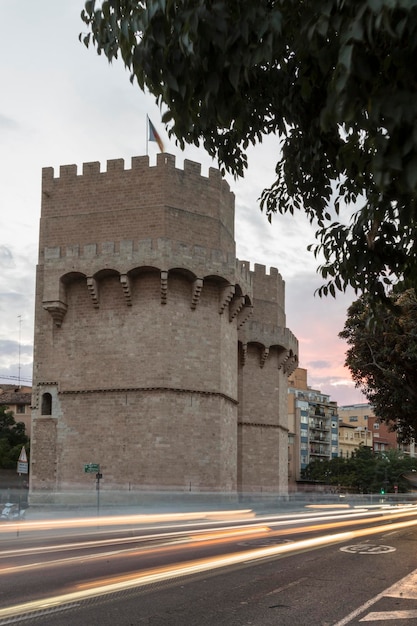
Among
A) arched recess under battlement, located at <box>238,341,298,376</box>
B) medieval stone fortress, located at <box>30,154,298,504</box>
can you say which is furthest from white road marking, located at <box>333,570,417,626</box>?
arched recess under battlement, located at <box>238,341,298,376</box>

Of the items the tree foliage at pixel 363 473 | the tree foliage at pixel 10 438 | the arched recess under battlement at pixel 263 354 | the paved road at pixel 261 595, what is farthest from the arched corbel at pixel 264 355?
the tree foliage at pixel 363 473

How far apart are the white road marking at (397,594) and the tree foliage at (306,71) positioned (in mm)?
3876

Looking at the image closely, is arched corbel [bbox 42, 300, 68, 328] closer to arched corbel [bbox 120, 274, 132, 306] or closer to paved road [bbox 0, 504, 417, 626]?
arched corbel [bbox 120, 274, 132, 306]

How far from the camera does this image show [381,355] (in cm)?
2500

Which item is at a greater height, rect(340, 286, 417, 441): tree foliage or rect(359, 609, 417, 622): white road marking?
rect(340, 286, 417, 441): tree foliage

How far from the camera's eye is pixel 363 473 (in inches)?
3243

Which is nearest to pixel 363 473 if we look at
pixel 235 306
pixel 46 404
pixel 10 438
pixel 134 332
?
pixel 10 438

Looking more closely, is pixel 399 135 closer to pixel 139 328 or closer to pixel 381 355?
pixel 381 355

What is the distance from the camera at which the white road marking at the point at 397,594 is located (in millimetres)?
7914

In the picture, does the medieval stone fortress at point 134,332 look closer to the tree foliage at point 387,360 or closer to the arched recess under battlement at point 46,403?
the arched recess under battlement at point 46,403

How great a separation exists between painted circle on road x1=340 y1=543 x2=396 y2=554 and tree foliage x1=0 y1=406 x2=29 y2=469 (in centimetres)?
5114

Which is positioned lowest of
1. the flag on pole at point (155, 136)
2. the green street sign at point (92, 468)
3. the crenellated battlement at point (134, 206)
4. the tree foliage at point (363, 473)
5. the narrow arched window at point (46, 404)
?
the tree foliage at point (363, 473)

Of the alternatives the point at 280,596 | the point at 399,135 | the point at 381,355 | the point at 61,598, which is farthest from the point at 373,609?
the point at 381,355

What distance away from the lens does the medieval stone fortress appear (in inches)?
1192
